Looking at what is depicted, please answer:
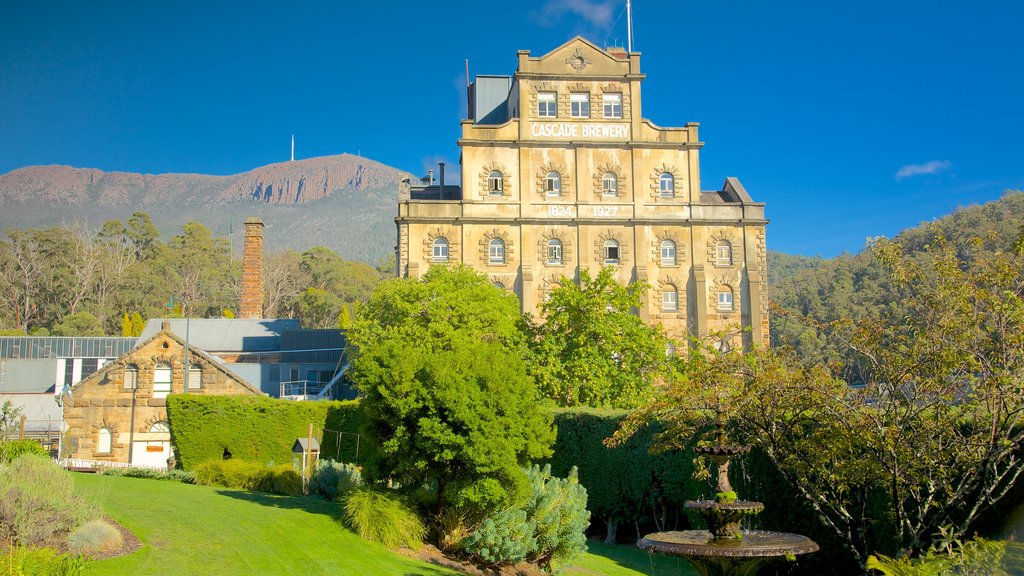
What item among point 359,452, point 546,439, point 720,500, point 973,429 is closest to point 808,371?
point 973,429

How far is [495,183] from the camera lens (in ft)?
149

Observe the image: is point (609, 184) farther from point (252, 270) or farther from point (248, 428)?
point (252, 270)

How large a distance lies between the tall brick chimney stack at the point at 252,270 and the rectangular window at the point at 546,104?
73.3ft

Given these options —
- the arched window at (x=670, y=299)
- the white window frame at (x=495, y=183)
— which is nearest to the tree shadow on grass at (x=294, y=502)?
the white window frame at (x=495, y=183)

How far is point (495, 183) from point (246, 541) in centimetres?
3058

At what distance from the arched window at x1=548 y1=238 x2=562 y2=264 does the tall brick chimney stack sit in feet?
71.8

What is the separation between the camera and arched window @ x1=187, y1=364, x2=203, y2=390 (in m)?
38.2

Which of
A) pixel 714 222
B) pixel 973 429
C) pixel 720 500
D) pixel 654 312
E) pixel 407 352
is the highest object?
pixel 714 222

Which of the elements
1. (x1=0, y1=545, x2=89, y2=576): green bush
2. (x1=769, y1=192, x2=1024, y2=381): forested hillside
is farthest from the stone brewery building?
(x1=0, y1=545, x2=89, y2=576): green bush

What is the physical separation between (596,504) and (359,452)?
992cm

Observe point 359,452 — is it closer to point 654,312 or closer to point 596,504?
point 596,504

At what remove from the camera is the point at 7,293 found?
86000mm

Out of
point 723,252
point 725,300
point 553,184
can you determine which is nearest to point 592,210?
point 553,184

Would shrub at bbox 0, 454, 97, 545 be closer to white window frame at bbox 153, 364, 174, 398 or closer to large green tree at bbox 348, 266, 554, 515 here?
large green tree at bbox 348, 266, 554, 515
